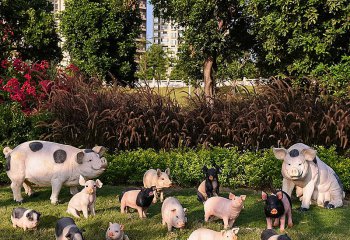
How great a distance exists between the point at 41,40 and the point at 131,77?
517 centimetres

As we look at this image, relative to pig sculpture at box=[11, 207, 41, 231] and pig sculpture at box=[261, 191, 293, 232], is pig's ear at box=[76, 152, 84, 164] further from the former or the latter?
pig sculpture at box=[261, 191, 293, 232]

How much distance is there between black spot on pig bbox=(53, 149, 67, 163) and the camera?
6.49 meters

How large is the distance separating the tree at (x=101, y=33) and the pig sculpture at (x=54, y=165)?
14914mm

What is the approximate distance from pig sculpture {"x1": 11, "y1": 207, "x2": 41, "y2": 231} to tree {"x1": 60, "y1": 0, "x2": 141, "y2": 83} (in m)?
16.2

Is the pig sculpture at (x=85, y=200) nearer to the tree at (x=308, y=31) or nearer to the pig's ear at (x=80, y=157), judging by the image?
the pig's ear at (x=80, y=157)

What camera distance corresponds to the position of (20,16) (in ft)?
63.4

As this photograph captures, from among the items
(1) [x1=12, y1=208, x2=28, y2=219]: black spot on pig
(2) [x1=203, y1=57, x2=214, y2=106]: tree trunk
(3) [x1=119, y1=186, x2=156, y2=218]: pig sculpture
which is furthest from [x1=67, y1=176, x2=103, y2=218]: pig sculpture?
(2) [x1=203, y1=57, x2=214, y2=106]: tree trunk

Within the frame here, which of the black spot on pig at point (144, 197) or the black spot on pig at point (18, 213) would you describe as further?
the black spot on pig at point (144, 197)

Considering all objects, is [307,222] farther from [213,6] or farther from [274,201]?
[213,6]

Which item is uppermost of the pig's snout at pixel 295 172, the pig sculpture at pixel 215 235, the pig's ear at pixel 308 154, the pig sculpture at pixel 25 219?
the pig's ear at pixel 308 154

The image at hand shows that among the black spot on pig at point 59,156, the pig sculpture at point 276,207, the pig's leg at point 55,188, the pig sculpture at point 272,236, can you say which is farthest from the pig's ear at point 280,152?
the pig's leg at point 55,188

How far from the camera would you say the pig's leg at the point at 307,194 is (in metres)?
6.26

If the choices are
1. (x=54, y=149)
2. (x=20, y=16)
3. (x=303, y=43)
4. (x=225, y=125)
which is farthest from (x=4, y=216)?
(x=20, y=16)

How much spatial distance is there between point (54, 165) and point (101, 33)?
15990 millimetres
